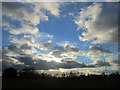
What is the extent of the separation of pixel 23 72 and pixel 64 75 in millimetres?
31110

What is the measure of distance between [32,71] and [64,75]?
25.8 metres

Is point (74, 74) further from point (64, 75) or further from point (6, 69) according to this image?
point (6, 69)

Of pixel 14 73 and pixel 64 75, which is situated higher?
pixel 14 73

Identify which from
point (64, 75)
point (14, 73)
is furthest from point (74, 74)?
point (14, 73)

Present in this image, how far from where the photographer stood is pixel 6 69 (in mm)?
61562

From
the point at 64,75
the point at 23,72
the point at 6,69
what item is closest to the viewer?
the point at 6,69

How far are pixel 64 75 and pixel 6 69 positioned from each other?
43.8 metres

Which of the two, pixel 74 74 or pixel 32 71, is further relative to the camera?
pixel 74 74

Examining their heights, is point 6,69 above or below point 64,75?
above

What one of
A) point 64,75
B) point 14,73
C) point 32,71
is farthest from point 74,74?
point 14,73

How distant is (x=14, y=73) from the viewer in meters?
62.1

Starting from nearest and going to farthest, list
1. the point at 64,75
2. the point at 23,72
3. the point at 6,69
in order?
1. the point at 6,69
2. the point at 23,72
3. the point at 64,75

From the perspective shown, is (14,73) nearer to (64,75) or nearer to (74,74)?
(64,75)

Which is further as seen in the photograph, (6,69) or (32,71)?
(32,71)
